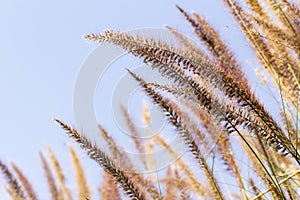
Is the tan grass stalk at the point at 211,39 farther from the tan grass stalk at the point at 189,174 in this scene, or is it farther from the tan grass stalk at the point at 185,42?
the tan grass stalk at the point at 189,174

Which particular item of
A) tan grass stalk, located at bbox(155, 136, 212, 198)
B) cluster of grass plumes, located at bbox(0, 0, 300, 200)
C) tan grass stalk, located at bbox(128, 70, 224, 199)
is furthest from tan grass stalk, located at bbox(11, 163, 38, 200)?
tan grass stalk, located at bbox(128, 70, 224, 199)

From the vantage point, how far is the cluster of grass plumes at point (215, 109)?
1.08 metres

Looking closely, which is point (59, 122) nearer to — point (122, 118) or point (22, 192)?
point (122, 118)

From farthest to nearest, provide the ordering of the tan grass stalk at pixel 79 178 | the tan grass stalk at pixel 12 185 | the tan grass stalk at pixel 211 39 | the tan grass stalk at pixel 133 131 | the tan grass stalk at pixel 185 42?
the tan grass stalk at pixel 79 178 → the tan grass stalk at pixel 12 185 → the tan grass stalk at pixel 133 131 → the tan grass stalk at pixel 211 39 → the tan grass stalk at pixel 185 42

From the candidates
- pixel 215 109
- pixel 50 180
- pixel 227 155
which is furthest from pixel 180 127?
pixel 50 180

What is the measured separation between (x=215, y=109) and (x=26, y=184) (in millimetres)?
1735

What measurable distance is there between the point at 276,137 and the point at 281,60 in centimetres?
62

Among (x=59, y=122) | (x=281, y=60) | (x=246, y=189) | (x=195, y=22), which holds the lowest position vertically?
(x=246, y=189)

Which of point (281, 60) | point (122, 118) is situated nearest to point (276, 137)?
point (281, 60)

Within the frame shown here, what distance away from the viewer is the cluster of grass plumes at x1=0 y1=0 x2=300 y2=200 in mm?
1083

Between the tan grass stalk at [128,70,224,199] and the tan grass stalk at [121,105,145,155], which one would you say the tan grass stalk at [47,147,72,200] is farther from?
the tan grass stalk at [128,70,224,199]

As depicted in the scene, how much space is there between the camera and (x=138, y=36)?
44.3 inches

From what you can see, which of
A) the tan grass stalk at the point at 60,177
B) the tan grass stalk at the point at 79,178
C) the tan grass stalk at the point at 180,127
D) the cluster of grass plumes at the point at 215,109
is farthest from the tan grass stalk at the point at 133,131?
the tan grass stalk at the point at 180,127

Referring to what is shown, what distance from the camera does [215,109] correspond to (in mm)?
1069
